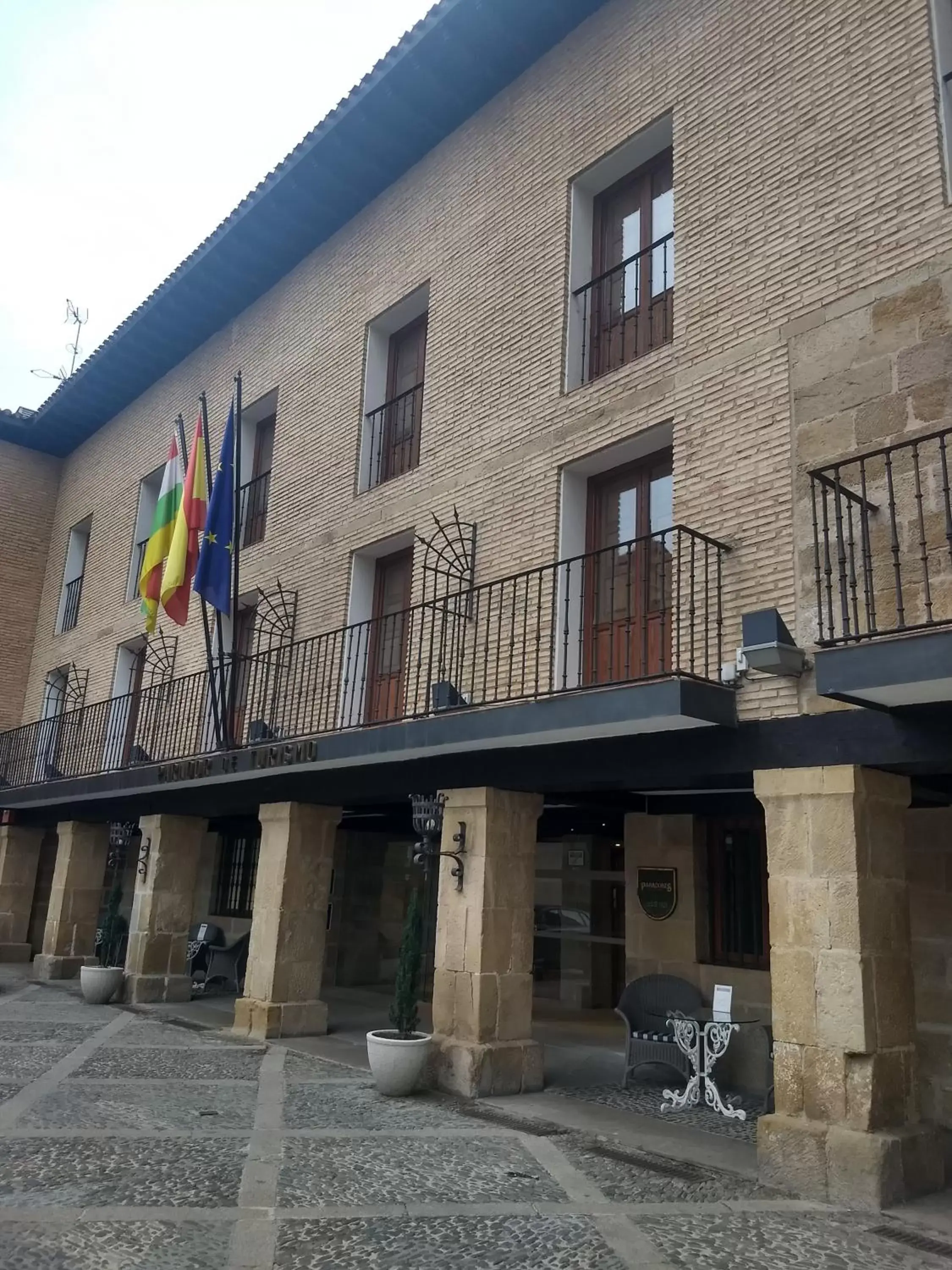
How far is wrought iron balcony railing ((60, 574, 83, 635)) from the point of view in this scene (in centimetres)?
1795

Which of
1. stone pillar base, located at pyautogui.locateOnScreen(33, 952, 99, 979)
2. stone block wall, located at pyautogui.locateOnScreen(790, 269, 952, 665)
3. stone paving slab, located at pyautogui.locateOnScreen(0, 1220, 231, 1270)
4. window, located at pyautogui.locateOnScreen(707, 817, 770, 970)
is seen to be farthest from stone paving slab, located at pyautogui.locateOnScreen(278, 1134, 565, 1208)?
stone pillar base, located at pyautogui.locateOnScreen(33, 952, 99, 979)

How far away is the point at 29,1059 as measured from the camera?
338 inches

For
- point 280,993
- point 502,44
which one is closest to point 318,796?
point 280,993

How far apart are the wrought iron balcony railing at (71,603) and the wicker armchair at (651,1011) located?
1302 cm

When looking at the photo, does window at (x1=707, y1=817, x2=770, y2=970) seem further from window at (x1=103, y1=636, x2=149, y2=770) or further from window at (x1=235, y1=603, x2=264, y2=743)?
window at (x1=103, y1=636, x2=149, y2=770)

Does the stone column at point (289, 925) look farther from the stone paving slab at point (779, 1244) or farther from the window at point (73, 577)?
the window at point (73, 577)

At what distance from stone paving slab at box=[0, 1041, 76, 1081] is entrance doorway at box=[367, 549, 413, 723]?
412 cm

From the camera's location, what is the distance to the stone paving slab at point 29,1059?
311 inches

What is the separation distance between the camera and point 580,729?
263 inches

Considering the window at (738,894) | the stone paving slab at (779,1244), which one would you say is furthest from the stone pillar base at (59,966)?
the stone paving slab at (779,1244)

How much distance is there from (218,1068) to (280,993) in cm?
173

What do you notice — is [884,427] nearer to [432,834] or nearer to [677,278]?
[677,278]

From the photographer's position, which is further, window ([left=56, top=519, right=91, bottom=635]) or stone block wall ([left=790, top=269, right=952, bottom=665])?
window ([left=56, top=519, right=91, bottom=635])

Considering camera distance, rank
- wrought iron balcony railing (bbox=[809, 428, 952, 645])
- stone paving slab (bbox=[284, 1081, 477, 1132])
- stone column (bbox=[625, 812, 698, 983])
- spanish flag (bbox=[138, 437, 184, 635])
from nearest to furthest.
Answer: wrought iron balcony railing (bbox=[809, 428, 952, 645]) < stone paving slab (bbox=[284, 1081, 477, 1132]) < stone column (bbox=[625, 812, 698, 983]) < spanish flag (bbox=[138, 437, 184, 635])
